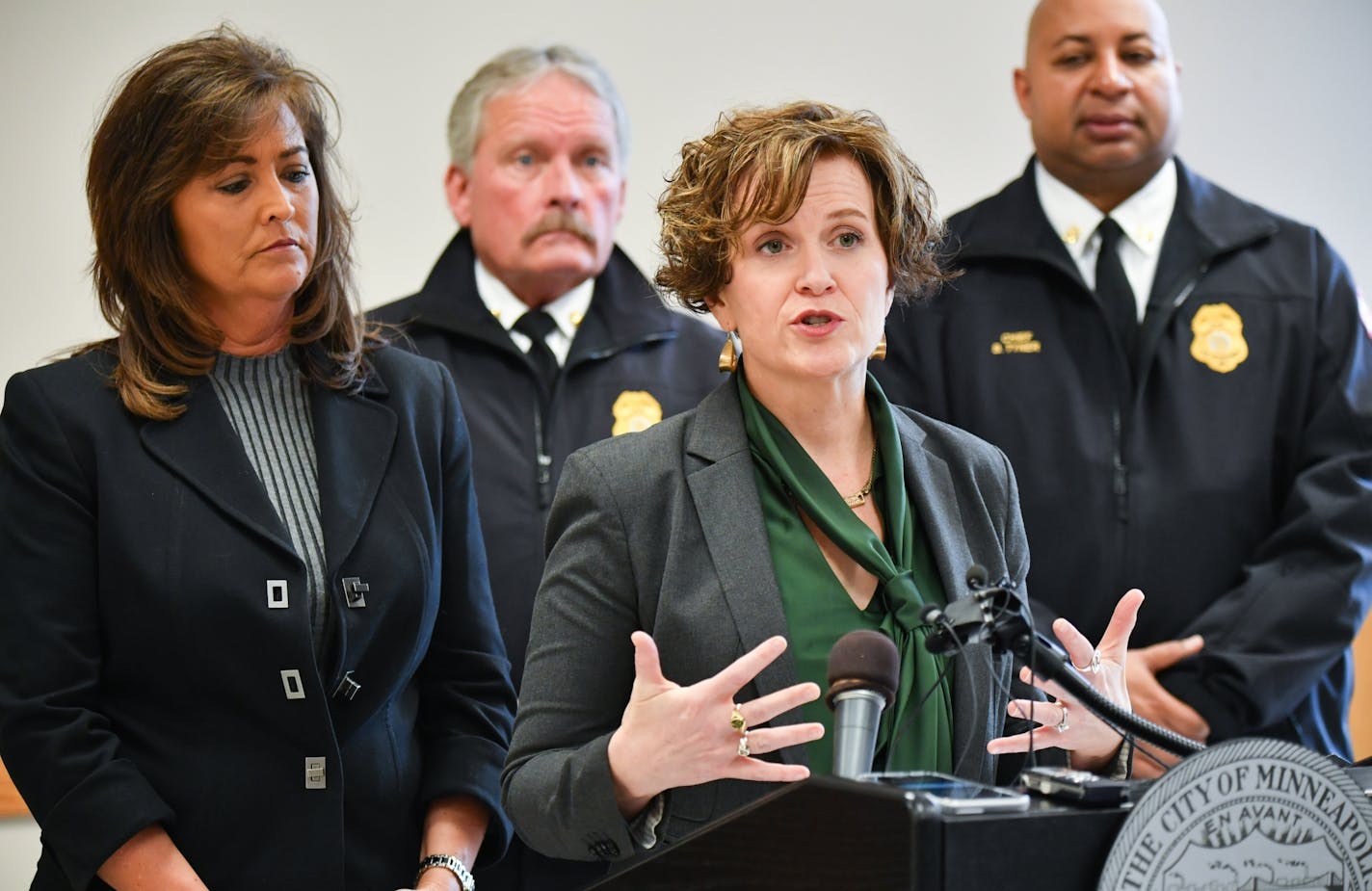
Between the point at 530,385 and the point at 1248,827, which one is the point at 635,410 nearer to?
the point at 530,385

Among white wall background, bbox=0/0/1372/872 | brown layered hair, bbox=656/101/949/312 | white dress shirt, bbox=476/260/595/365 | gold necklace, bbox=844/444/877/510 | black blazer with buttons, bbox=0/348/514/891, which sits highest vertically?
white wall background, bbox=0/0/1372/872

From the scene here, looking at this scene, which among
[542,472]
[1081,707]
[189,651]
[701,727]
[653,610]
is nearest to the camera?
[701,727]

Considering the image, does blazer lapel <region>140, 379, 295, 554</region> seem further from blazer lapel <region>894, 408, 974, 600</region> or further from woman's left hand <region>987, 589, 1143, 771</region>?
woman's left hand <region>987, 589, 1143, 771</region>

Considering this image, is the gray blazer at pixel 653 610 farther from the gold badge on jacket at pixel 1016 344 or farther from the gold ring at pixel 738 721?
the gold badge on jacket at pixel 1016 344

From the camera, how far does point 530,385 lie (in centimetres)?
304

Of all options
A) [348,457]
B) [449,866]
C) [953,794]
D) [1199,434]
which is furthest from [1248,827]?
[1199,434]

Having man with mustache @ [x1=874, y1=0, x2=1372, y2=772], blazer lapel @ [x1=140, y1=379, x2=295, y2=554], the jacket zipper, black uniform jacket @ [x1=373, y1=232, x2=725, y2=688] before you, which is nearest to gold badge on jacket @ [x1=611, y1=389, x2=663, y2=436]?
black uniform jacket @ [x1=373, y1=232, x2=725, y2=688]

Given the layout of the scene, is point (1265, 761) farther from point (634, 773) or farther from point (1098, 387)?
point (1098, 387)

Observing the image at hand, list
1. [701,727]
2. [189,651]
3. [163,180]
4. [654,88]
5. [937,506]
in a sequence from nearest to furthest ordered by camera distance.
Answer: [701,727] < [937,506] < [189,651] < [163,180] < [654,88]

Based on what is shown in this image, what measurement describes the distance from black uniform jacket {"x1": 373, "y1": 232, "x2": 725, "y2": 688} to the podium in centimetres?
159

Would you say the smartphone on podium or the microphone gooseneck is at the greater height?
the microphone gooseneck

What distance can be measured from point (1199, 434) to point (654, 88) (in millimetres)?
1854

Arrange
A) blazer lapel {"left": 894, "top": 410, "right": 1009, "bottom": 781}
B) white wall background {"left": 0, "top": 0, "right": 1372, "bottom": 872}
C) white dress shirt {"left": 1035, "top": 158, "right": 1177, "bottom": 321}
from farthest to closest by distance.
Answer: white wall background {"left": 0, "top": 0, "right": 1372, "bottom": 872}
white dress shirt {"left": 1035, "top": 158, "right": 1177, "bottom": 321}
blazer lapel {"left": 894, "top": 410, "right": 1009, "bottom": 781}

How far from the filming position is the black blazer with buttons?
194cm
